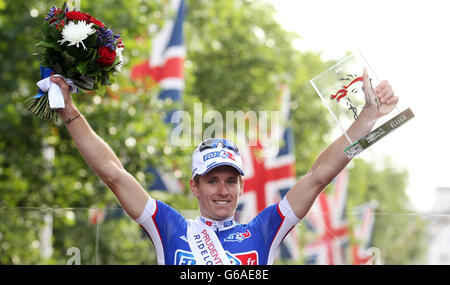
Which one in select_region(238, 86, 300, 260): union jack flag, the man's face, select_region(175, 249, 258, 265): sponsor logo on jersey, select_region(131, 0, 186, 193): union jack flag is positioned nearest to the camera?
select_region(175, 249, 258, 265): sponsor logo on jersey

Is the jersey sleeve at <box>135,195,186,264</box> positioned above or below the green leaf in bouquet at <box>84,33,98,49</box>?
below

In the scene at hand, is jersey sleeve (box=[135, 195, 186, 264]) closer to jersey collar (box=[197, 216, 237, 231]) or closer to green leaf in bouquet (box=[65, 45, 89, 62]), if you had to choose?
jersey collar (box=[197, 216, 237, 231])

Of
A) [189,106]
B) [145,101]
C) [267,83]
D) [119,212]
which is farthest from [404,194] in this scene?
[119,212]

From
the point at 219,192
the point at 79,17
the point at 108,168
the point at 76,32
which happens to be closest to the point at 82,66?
the point at 76,32

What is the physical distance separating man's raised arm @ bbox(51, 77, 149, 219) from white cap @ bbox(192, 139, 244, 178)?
1.16 ft

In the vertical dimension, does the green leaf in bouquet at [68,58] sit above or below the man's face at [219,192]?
above

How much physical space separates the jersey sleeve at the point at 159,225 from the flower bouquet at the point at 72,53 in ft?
2.52

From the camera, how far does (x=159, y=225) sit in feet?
13.1

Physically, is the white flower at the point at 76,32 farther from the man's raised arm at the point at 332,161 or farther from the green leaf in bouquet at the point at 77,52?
the man's raised arm at the point at 332,161

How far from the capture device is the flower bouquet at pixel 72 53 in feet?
13.5

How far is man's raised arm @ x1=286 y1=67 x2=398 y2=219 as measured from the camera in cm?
392

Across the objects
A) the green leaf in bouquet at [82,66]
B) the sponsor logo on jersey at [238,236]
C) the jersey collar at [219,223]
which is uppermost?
the green leaf in bouquet at [82,66]

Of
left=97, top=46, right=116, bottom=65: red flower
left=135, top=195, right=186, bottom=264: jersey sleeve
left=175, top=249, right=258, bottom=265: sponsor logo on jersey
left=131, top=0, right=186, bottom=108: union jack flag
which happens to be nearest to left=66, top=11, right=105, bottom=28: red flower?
left=97, top=46, right=116, bottom=65: red flower

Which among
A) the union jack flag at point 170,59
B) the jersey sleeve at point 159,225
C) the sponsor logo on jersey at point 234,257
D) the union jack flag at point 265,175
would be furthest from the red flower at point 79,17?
the union jack flag at point 265,175
